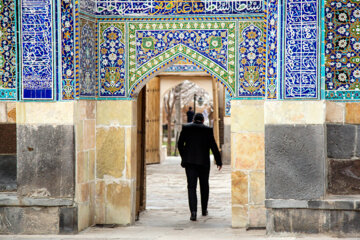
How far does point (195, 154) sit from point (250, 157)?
41.3 inches

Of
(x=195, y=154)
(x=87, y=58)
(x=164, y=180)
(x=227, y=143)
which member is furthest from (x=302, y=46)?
(x=227, y=143)

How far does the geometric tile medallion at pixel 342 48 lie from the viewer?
263 inches

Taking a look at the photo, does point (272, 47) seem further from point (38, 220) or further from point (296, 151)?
point (38, 220)

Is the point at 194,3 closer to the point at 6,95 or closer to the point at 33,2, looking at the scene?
the point at 33,2

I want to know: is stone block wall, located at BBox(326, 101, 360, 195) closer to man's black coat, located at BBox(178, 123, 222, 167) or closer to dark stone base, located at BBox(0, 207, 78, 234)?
man's black coat, located at BBox(178, 123, 222, 167)

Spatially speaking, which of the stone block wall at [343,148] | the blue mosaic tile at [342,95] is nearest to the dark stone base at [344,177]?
the stone block wall at [343,148]

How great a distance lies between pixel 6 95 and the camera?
7082 mm

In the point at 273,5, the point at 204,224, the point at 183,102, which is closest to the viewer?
the point at 273,5

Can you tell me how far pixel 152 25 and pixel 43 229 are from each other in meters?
2.64

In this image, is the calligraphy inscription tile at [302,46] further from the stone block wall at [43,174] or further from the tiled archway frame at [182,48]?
the stone block wall at [43,174]

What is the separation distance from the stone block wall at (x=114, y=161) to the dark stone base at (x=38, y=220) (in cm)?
69

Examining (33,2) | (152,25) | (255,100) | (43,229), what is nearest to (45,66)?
(33,2)

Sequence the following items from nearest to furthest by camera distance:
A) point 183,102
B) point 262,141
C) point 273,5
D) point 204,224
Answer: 1. point 273,5
2. point 262,141
3. point 204,224
4. point 183,102

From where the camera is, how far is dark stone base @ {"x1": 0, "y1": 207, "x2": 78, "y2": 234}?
6.69 meters
